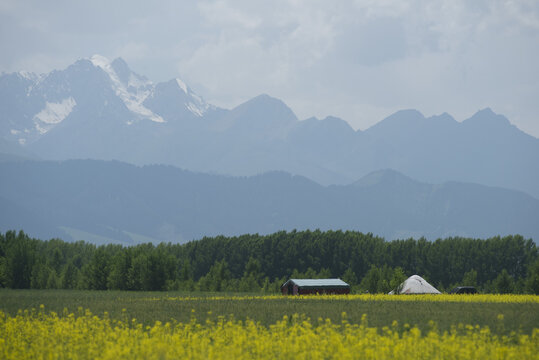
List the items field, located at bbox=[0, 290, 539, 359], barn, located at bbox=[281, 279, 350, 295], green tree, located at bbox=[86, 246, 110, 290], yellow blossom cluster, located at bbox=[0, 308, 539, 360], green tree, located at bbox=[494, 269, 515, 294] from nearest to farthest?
1. yellow blossom cluster, located at bbox=[0, 308, 539, 360]
2. field, located at bbox=[0, 290, 539, 359]
3. barn, located at bbox=[281, 279, 350, 295]
4. green tree, located at bbox=[494, 269, 515, 294]
5. green tree, located at bbox=[86, 246, 110, 290]

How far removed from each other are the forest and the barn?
12614mm

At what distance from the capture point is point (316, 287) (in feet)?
315

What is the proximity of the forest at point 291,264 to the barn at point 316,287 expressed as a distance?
497 inches

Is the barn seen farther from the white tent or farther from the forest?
the forest

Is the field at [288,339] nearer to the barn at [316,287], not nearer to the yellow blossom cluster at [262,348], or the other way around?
the yellow blossom cluster at [262,348]

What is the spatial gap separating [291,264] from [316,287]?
5316cm

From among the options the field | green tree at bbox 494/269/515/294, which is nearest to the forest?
green tree at bbox 494/269/515/294

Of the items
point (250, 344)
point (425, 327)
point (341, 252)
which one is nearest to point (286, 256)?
point (341, 252)

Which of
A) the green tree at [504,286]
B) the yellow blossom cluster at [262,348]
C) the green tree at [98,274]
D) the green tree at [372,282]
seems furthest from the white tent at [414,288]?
the yellow blossom cluster at [262,348]

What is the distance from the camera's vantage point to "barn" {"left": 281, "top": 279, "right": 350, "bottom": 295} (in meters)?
94.9

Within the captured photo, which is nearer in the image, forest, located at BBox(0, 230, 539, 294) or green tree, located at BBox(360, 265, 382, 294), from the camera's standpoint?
green tree, located at BBox(360, 265, 382, 294)

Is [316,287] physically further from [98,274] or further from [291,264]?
[291,264]

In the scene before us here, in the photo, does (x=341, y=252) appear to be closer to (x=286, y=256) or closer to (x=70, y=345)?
(x=286, y=256)

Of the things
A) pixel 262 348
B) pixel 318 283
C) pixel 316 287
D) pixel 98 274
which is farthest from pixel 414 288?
pixel 262 348
